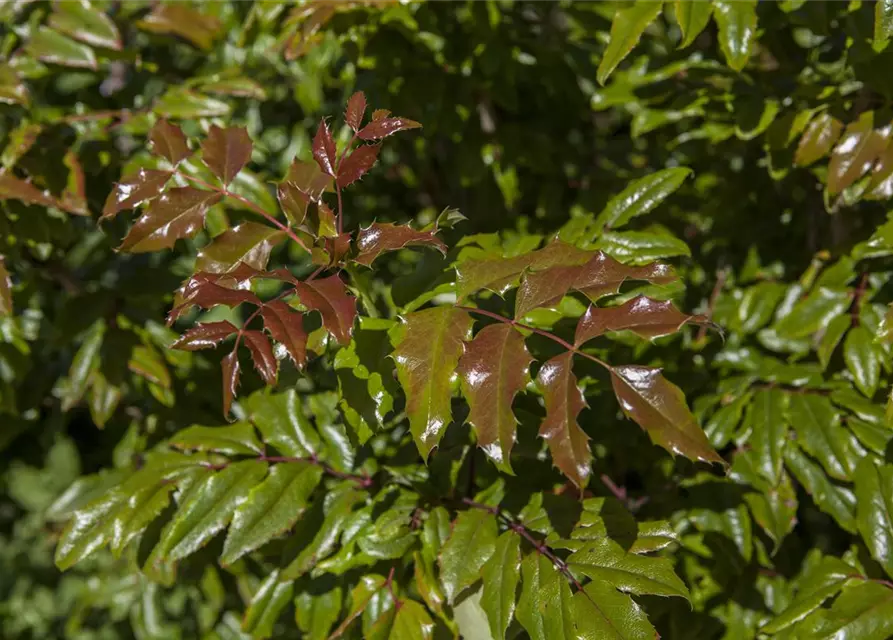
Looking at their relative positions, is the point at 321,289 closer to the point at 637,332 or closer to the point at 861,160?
the point at 637,332

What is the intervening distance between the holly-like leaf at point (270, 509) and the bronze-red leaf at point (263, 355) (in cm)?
35

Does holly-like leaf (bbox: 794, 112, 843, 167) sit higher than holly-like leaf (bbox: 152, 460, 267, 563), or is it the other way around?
holly-like leaf (bbox: 794, 112, 843, 167)

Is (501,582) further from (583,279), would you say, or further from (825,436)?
(825,436)

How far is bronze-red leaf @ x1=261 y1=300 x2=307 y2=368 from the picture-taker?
39.9 inches

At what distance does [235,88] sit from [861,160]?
117 cm

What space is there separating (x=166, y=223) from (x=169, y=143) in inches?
7.0

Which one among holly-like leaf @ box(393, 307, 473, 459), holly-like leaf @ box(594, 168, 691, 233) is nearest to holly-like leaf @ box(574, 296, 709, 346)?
holly-like leaf @ box(393, 307, 473, 459)

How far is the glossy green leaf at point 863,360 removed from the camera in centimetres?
144

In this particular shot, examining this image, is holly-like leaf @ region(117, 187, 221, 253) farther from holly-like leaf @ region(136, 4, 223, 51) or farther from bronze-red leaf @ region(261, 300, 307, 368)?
holly-like leaf @ region(136, 4, 223, 51)

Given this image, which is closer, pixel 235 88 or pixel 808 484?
pixel 808 484

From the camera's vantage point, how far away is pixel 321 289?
1066 millimetres

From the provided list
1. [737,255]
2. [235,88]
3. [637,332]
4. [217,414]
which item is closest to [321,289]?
[637,332]

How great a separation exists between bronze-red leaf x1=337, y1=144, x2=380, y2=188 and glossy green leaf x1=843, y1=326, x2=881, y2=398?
0.86 meters

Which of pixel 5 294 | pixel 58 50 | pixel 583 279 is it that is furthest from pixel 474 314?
pixel 58 50
